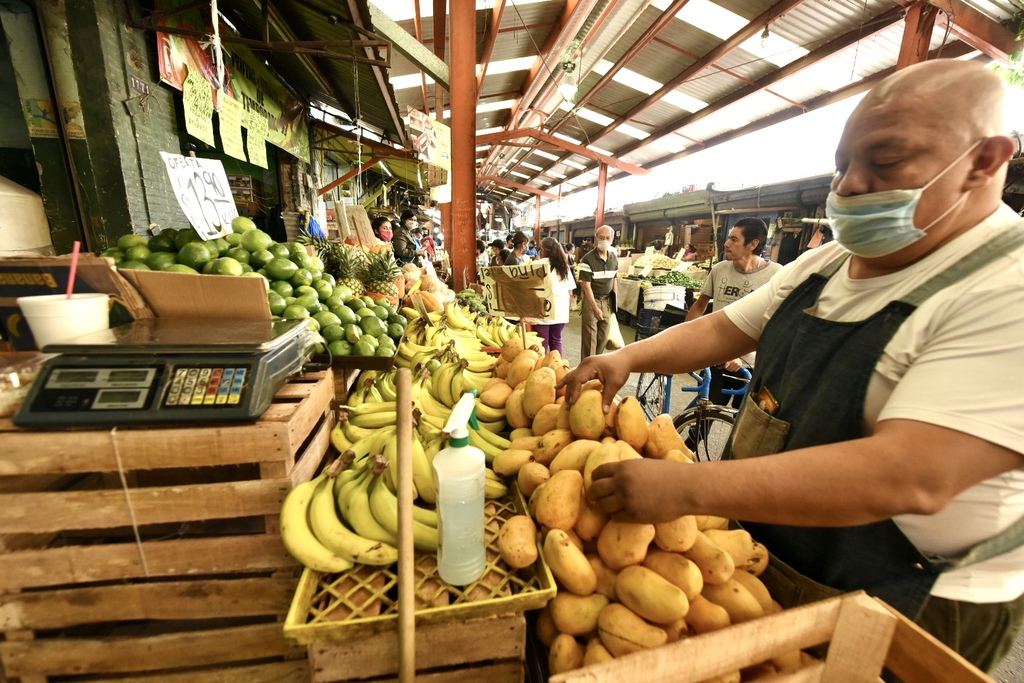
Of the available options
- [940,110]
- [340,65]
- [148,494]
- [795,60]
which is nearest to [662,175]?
[795,60]

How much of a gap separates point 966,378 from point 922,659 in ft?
1.90

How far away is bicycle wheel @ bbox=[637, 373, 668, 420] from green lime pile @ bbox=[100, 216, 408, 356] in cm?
323

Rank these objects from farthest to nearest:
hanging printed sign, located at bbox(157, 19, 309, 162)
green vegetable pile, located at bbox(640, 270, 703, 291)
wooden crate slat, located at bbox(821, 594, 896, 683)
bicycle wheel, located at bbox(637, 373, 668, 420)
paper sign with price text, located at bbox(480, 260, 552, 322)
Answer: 1. green vegetable pile, located at bbox(640, 270, 703, 291)
2. bicycle wheel, located at bbox(637, 373, 668, 420)
3. hanging printed sign, located at bbox(157, 19, 309, 162)
4. paper sign with price text, located at bbox(480, 260, 552, 322)
5. wooden crate slat, located at bbox(821, 594, 896, 683)

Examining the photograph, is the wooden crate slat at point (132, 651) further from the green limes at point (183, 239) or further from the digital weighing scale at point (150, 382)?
the green limes at point (183, 239)

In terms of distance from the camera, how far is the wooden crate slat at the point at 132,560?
115cm

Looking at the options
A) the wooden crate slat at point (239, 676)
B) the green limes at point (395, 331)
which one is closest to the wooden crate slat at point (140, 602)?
the wooden crate slat at point (239, 676)

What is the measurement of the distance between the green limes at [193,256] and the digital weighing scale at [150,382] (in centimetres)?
100

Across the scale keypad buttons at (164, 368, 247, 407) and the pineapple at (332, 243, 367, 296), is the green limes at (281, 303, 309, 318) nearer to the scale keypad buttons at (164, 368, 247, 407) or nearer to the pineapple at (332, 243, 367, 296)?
the scale keypad buttons at (164, 368, 247, 407)

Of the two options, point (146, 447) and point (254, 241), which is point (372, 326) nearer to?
point (254, 241)

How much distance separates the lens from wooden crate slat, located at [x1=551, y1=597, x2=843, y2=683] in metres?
0.71

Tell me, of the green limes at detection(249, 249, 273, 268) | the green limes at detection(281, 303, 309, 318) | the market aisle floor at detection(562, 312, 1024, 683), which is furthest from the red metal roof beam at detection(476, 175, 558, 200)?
the green limes at detection(281, 303, 309, 318)

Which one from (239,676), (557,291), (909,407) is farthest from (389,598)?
(557,291)

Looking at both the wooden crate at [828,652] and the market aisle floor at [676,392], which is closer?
the wooden crate at [828,652]

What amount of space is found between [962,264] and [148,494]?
2261mm
